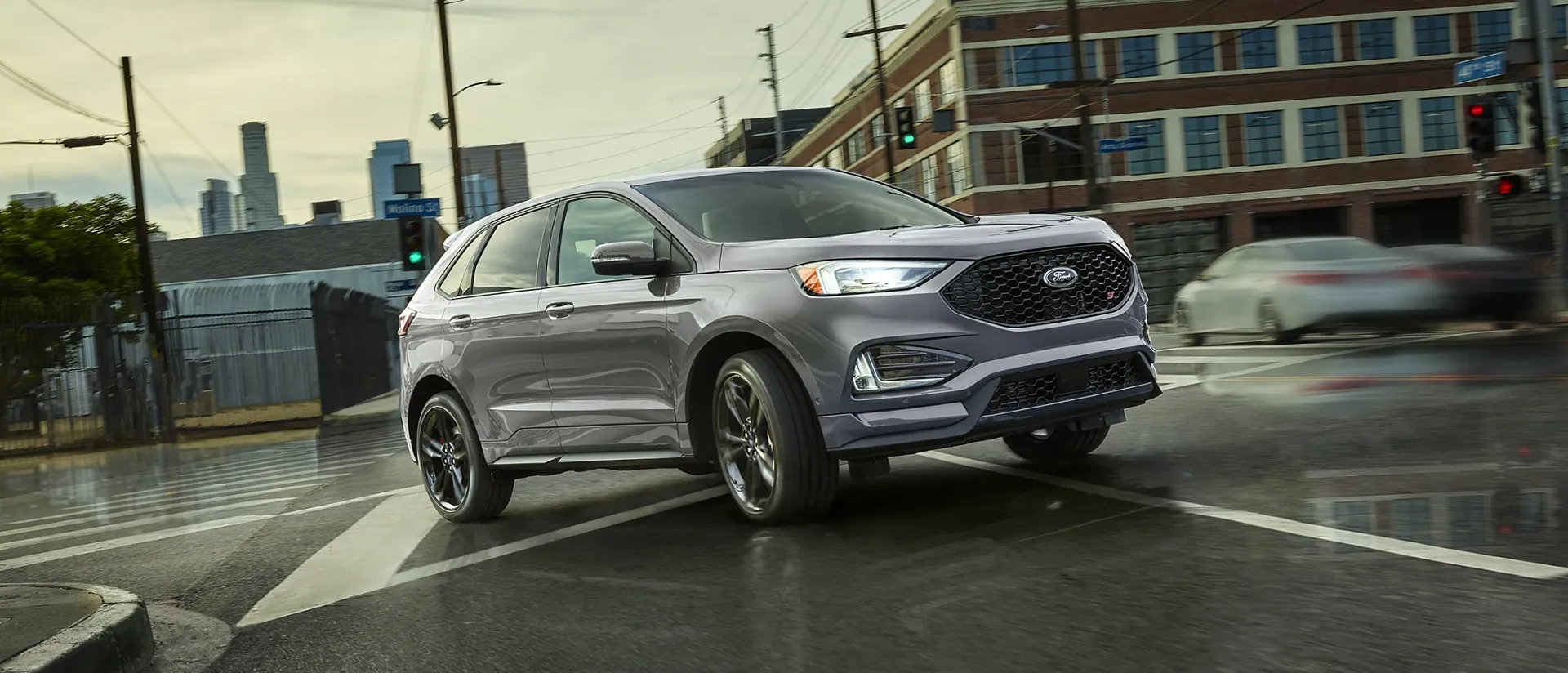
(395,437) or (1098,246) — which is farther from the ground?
(1098,246)

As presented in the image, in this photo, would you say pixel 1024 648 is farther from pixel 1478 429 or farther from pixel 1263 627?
pixel 1478 429

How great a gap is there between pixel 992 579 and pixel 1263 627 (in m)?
1.08

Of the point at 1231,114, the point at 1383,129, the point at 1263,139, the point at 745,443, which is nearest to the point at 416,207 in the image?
the point at 745,443

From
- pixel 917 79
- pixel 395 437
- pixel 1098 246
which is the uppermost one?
pixel 917 79

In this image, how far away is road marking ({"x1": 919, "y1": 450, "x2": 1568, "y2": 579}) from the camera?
4176 millimetres

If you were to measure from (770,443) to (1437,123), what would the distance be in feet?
170

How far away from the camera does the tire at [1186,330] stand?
1909 centimetres

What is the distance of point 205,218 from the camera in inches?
5876

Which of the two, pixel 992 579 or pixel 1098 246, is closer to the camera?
pixel 992 579

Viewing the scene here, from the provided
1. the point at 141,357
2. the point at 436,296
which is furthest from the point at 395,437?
the point at 141,357

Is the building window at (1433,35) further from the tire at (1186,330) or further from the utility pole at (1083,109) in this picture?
the tire at (1186,330)

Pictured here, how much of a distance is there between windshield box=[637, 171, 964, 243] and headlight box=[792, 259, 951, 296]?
0.63 m

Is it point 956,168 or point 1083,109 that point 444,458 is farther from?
point 956,168

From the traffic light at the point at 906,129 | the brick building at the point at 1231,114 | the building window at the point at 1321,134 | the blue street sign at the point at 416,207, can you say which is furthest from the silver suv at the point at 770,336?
the building window at the point at 1321,134
